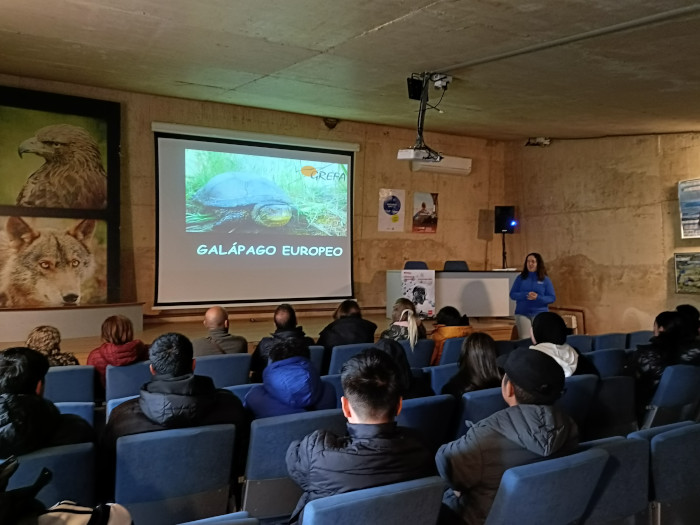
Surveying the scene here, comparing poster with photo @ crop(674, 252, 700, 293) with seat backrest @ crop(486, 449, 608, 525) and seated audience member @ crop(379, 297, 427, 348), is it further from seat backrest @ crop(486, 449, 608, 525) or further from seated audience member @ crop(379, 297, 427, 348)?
seat backrest @ crop(486, 449, 608, 525)

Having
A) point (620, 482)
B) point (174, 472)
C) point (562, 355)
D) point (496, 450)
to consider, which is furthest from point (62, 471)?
point (562, 355)

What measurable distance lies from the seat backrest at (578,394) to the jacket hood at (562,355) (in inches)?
9.3

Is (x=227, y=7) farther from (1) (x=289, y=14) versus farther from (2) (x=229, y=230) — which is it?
(2) (x=229, y=230)

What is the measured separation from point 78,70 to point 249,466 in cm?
570

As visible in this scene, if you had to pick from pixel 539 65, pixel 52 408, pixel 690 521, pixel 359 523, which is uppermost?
pixel 539 65

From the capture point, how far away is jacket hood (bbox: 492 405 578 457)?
6.47 ft

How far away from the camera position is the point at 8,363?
6.98 feet

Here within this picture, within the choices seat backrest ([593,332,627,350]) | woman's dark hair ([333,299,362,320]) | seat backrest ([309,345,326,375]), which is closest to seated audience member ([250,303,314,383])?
seat backrest ([309,345,326,375])

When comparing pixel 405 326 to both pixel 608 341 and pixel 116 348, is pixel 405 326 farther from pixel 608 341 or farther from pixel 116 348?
pixel 116 348

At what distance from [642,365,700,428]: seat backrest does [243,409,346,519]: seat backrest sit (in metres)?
2.32

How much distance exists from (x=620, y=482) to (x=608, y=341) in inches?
138

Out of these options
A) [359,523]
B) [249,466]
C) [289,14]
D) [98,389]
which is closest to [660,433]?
[359,523]

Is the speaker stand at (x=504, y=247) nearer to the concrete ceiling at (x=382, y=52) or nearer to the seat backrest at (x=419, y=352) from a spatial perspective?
the concrete ceiling at (x=382, y=52)

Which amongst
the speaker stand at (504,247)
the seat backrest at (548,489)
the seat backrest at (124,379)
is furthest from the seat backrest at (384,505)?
the speaker stand at (504,247)
